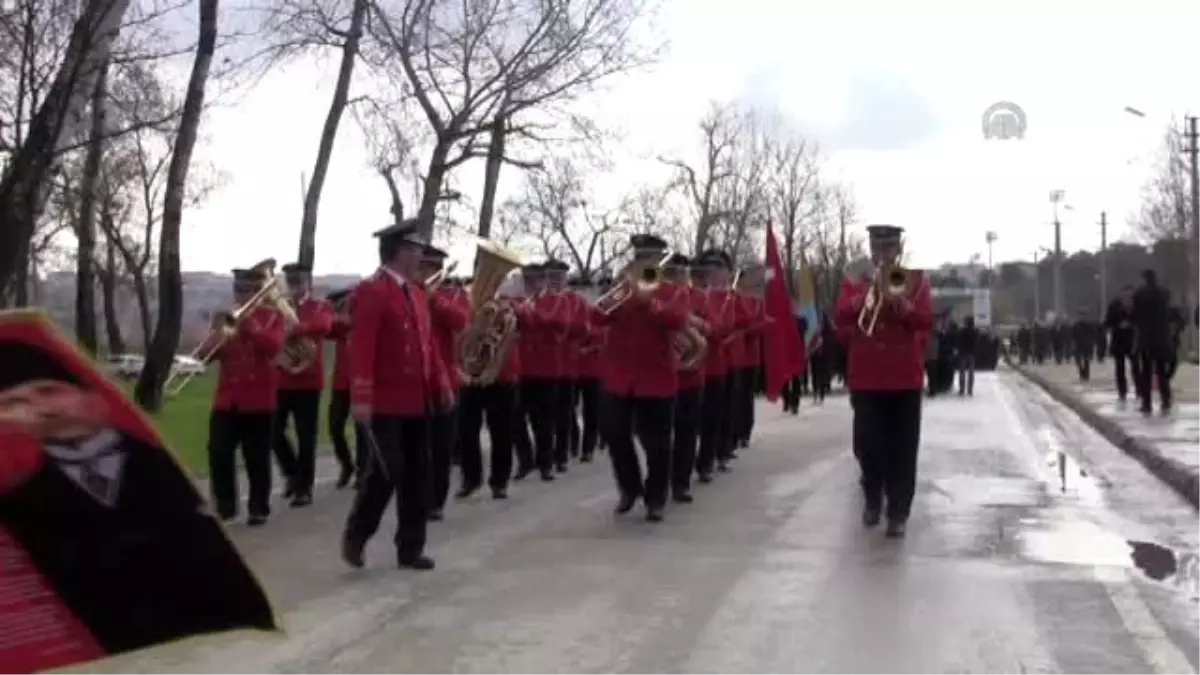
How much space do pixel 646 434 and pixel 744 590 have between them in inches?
130

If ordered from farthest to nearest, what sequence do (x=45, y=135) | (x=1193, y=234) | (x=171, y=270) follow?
(x=1193, y=234), (x=171, y=270), (x=45, y=135)

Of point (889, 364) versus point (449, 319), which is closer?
point (889, 364)

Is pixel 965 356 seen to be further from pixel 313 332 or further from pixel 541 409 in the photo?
pixel 313 332

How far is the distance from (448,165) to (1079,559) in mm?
25582

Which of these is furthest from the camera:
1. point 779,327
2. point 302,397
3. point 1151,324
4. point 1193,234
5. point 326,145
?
point 1193,234

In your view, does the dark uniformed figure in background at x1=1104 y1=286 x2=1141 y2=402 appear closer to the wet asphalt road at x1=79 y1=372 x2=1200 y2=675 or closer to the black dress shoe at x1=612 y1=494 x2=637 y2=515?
the wet asphalt road at x1=79 y1=372 x2=1200 y2=675

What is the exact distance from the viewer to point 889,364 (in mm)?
11453

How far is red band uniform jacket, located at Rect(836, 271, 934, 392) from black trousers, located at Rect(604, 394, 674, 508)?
1658 millimetres

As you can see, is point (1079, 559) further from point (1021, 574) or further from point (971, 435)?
point (971, 435)

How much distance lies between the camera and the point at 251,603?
13.8 feet

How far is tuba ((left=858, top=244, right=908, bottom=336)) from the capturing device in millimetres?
11281

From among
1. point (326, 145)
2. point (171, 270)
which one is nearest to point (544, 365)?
point (171, 270)

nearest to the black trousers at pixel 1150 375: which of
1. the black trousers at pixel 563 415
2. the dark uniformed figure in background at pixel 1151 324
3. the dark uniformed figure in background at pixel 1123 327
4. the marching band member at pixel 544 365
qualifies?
the dark uniformed figure in background at pixel 1151 324

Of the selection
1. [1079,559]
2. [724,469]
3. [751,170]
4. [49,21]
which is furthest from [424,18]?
[751,170]
